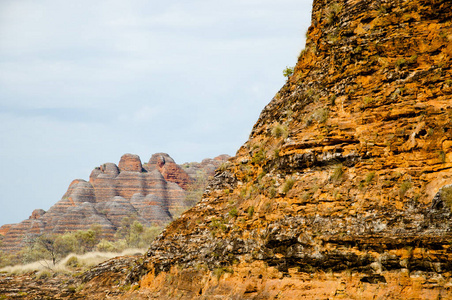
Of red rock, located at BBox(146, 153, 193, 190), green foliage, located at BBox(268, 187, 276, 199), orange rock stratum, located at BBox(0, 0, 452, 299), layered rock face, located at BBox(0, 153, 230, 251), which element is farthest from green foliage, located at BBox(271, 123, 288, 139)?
red rock, located at BBox(146, 153, 193, 190)

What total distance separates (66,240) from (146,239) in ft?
37.3

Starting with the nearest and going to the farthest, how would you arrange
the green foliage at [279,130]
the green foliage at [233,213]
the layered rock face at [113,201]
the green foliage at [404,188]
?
1. the green foliage at [404,188]
2. the green foliage at [279,130]
3. the green foliage at [233,213]
4. the layered rock face at [113,201]

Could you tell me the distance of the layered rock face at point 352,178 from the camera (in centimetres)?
752

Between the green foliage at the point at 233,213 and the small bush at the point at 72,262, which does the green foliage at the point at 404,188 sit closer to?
the green foliage at the point at 233,213

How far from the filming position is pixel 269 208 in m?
10.5

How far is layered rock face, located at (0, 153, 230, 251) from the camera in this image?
80125 mm

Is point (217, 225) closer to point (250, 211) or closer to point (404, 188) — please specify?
point (250, 211)

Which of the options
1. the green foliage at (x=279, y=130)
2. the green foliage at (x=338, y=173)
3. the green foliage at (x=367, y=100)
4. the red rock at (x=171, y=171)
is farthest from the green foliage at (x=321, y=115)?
the red rock at (x=171, y=171)

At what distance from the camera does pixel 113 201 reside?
9069 cm

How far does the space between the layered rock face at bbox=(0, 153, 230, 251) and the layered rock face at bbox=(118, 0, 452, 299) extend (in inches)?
2675

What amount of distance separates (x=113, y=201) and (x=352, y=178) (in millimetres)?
87649

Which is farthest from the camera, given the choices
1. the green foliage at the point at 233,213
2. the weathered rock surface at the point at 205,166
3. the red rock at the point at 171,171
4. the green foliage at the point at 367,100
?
the weathered rock surface at the point at 205,166

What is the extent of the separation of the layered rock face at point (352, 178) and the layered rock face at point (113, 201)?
67.9m

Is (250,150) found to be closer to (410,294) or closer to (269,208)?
(269,208)
